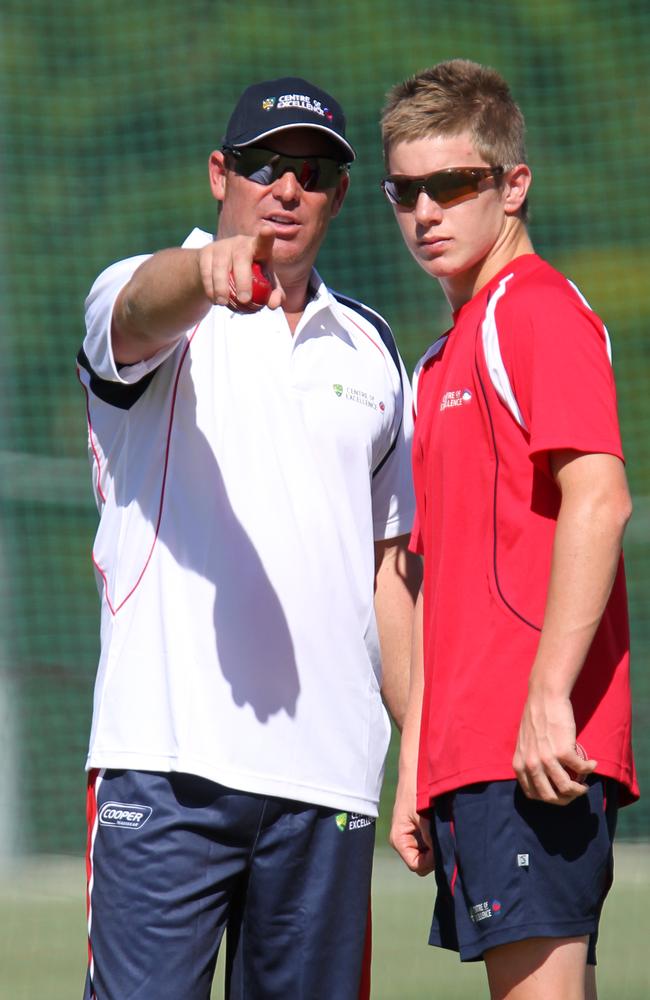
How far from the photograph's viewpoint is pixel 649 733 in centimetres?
725

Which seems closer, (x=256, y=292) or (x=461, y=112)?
(x=256, y=292)

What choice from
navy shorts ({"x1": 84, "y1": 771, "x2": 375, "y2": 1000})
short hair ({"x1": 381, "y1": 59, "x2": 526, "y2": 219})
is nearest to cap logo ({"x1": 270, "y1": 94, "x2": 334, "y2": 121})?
short hair ({"x1": 381, "y1": 59, "x2": 526, "y2": 219})

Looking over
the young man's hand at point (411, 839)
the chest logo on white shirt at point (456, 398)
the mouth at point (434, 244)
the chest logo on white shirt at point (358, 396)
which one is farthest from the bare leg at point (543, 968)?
the mouth at point (434, 244)

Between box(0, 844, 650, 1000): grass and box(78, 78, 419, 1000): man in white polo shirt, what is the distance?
2472 millimetres

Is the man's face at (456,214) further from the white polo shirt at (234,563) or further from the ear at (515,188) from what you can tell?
the white polo shirt at (234,563)

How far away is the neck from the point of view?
2.53m

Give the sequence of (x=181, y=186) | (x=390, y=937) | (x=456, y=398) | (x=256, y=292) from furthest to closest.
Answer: (x=181, y=186) → (x=390, y=937) → (x=456, y=398) → (x=256, y=292)

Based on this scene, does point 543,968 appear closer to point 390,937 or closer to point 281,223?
point 281,223

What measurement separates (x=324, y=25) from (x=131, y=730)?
301 inches

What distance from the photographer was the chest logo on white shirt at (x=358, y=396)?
8.95 ft

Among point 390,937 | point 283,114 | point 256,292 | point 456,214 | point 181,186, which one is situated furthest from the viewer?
point 181,186

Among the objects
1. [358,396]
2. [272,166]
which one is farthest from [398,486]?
[272,166]

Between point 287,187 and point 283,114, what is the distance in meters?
0.14

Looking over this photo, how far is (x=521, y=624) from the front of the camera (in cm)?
228
